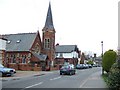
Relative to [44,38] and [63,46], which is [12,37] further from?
[63,46]

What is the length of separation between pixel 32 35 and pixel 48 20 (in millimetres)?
8041

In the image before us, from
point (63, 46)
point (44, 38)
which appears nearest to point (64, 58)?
point (63, 46)

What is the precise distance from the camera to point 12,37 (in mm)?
68938

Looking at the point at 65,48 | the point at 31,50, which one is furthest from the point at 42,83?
the point at 65,48

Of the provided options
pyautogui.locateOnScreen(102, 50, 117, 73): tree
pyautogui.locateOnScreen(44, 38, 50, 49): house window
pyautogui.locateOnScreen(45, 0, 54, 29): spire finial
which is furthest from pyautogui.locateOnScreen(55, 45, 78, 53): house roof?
pyautogui.locateOnScreen(102, 50, 117, 73): tree

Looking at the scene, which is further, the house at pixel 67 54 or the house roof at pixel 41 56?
the house at pixel 67 54

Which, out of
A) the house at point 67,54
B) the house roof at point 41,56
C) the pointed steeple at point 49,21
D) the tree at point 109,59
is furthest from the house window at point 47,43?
the tree at point 109,59

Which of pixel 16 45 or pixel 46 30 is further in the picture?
pixel 46 30

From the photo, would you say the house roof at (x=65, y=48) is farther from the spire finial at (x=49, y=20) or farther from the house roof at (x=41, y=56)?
the house roof at (x=41, y=56)

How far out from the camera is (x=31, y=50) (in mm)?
62906

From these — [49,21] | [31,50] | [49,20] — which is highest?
[49,20]

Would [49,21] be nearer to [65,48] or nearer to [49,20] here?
[49,20]

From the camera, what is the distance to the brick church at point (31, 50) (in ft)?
204

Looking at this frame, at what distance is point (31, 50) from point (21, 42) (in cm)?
387
